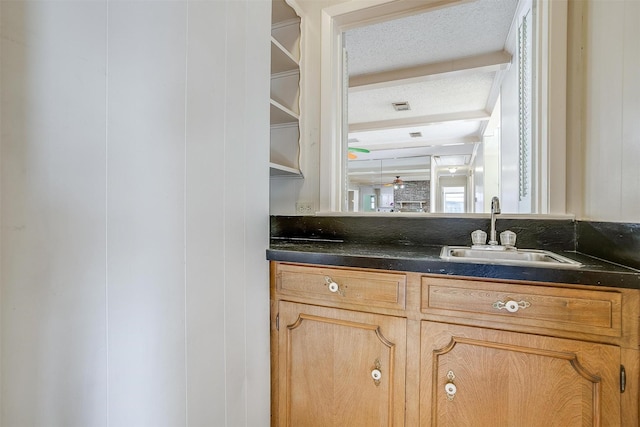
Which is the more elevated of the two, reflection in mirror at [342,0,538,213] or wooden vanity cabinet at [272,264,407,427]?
reflection in mirror at [342,0,538,213]

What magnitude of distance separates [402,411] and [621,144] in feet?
3.62

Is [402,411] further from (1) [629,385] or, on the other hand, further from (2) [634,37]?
(2) [634,37]

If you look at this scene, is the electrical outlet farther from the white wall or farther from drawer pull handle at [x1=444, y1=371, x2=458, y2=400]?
drawer pull handle at [x1=444, y1=371, x2=458, y2=400]

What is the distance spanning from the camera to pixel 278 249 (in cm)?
124

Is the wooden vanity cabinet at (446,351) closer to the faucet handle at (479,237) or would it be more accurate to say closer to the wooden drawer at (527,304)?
the wooden drawer at (527,304)

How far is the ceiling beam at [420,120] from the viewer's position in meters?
1.90

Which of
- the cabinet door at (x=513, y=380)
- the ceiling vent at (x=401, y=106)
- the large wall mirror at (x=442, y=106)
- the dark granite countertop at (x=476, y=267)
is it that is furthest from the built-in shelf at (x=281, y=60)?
the cabinet door at (x=513, y=380)

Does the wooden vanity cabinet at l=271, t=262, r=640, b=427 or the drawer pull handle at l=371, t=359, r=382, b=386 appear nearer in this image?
the wooden vanity cabinet at l=271, t=262, r=640, b=427

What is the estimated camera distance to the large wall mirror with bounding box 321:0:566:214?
132 centimetres

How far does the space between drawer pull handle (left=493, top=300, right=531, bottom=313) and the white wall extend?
81 centimetres

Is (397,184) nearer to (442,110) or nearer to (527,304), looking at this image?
(442,110)

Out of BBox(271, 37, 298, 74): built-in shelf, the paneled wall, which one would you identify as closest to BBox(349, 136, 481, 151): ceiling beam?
BBox(271, 37, 298, 74): built-in shelf

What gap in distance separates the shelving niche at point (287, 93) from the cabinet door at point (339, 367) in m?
0.82

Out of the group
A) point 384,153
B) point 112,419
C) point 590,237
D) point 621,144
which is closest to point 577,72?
point 621,144
